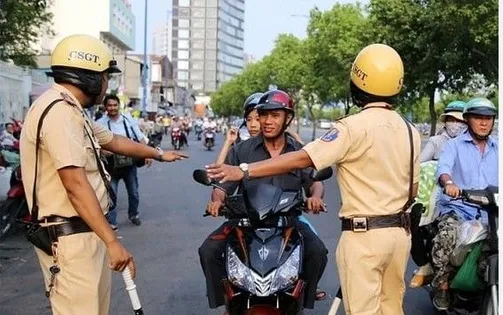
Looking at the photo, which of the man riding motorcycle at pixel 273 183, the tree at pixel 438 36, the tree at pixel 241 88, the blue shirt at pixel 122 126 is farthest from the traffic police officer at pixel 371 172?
the tree at pixel 241 88

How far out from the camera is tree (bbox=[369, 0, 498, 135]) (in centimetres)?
1994

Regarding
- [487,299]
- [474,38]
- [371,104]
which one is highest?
[474,38]

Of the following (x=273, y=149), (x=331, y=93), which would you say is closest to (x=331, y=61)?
(x=331, y=93)

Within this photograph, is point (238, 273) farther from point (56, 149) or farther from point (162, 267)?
point (162, 267)

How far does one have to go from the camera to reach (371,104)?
380cm

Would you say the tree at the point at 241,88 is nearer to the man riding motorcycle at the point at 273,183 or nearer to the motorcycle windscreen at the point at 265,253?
the man riding motorcycle at the point at 273,183

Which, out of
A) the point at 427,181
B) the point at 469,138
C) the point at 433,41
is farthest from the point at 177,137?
the point at 469,138

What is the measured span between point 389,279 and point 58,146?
5.83 ft

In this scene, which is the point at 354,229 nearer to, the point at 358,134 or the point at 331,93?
the point at 358,134

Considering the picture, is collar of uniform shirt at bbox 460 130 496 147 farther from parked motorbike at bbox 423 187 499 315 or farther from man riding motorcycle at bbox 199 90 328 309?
man riding motorcycle at bbox 199 90 328 309

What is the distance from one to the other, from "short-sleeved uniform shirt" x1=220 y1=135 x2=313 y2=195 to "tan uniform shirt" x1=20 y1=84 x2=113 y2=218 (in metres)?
1.37

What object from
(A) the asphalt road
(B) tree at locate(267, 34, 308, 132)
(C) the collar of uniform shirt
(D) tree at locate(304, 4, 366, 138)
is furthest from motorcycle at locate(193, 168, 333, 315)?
(B) tree at locate(267, 34, 308, 132)

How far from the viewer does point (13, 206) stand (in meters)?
9.09

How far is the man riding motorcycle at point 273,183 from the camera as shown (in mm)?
4547
